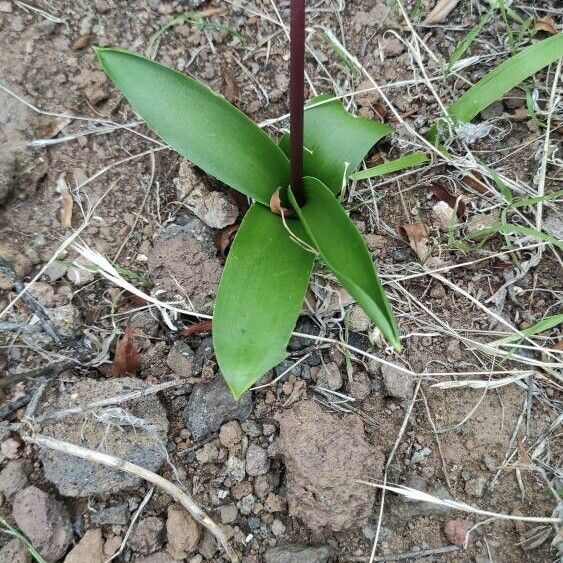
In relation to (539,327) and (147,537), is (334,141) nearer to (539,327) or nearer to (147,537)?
(539,327)

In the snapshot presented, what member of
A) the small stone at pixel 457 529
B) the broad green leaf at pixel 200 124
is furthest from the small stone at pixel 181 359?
the small stone at pixel 457 529

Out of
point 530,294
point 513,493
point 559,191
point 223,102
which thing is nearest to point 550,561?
point 513,493

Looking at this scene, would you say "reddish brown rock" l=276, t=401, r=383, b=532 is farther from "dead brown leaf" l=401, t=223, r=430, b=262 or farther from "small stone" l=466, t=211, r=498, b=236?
"small stone" l=466, t=211, r=498, b=236

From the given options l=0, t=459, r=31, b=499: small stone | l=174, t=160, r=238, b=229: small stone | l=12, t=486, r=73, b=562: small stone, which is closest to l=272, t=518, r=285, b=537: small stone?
l=12, t=486, r=73, b=562: small stone

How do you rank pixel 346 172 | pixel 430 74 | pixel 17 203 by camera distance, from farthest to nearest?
1. pixel 430 74
2. pixel 17 203
3. pixel 346 172

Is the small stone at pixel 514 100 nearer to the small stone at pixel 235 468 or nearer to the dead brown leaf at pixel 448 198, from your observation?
the dead brown leaf at pixel 448 198

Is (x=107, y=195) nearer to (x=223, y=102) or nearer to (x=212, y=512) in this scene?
(x=223, y=102)
